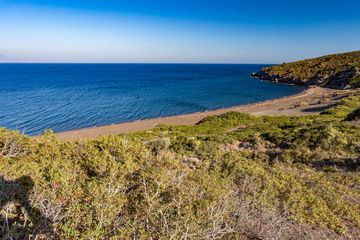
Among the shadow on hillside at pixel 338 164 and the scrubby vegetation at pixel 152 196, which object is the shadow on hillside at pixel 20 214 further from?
the shadow on hillside at pixel 338 164

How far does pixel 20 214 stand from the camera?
3568mm

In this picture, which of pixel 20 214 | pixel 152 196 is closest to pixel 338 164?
pixel 152 196

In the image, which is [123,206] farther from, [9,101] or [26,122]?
[9,101]

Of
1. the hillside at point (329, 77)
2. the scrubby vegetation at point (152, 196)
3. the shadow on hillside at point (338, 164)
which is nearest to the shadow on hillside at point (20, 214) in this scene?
the scrubby vegetation at point (152, 196)

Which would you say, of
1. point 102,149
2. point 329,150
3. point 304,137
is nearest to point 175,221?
point 102,149

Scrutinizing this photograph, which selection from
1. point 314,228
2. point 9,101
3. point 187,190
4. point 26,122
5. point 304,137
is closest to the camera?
point 187,190

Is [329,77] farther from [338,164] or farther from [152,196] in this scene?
[152,196]

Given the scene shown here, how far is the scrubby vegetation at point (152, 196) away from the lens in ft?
11.0

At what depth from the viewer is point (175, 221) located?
351 cm

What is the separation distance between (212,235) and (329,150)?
33.7ft

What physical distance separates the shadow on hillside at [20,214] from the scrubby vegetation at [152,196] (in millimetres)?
13

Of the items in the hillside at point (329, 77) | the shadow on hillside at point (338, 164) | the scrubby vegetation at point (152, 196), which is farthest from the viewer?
the hillside at point (329, 77)

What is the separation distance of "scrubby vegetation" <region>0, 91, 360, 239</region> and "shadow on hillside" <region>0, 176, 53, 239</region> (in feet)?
0.04

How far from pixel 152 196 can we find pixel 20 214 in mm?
1947
